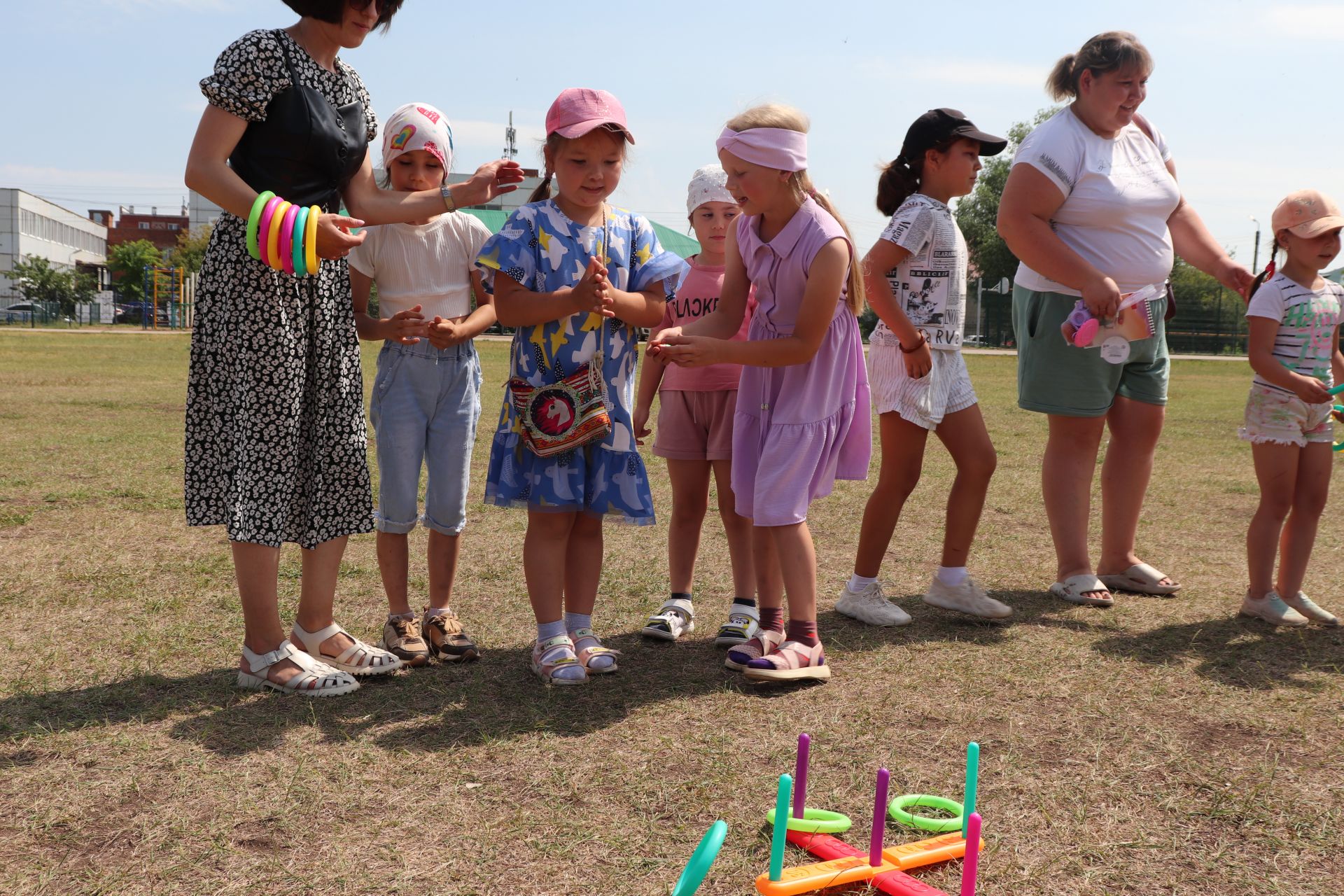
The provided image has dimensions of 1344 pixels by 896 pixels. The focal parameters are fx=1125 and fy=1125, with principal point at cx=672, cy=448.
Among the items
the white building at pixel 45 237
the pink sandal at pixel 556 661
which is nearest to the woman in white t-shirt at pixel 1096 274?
the pink sandal at pixel 556 661

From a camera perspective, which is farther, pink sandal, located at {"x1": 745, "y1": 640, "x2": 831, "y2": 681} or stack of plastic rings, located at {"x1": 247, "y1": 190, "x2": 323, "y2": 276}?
pink sandal, located at {"x1": 745, "y1": 640, "x2": 831, "y2": 681}

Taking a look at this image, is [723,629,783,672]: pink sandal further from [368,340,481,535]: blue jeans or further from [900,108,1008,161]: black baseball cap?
[900,108,1008,161]: black baseball cap

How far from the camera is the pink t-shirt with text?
14.0ft

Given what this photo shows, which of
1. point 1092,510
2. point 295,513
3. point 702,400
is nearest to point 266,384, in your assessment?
point 295,513

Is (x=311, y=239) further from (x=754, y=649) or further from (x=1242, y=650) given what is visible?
(x=1242, y=650)

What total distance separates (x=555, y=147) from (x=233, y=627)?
2.12 meters

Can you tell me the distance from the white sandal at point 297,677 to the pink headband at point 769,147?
2.08 metres

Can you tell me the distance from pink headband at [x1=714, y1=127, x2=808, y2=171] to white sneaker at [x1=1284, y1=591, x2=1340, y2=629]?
2.68m

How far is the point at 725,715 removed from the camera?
333 centimetres

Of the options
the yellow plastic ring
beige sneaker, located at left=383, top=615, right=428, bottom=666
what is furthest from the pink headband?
beige sneaker, located at left=383, top=615, right=428, bottom=666

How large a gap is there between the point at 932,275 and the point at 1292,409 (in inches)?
59.2

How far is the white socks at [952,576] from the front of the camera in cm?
452

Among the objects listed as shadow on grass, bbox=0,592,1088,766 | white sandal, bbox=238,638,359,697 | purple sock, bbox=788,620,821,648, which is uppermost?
purple sock, bbox=788,620,821,648

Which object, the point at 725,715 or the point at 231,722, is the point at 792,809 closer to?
the point at 725,715
